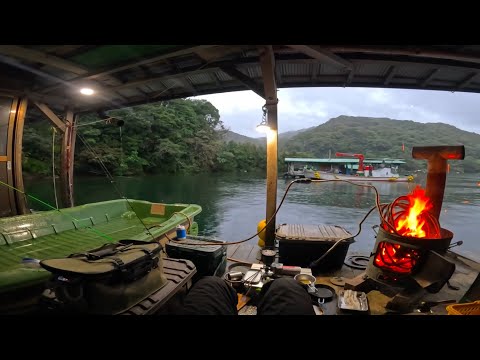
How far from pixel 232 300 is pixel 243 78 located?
4.39 meters

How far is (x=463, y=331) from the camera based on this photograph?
884 millimetres

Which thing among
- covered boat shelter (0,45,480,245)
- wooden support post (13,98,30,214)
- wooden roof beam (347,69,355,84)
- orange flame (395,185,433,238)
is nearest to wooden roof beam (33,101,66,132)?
covered boat shelter (0,45,480,245)

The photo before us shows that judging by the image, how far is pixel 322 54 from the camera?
12.1 feet

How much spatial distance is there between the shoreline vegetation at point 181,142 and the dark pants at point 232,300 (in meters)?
16.8

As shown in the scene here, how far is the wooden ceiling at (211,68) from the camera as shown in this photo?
12.1ft

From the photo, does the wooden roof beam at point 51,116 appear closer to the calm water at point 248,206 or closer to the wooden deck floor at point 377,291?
the wooden deck floor at point 377,291

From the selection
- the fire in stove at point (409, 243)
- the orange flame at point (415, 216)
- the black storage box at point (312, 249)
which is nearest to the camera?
the fire in stove at point (409, 243)

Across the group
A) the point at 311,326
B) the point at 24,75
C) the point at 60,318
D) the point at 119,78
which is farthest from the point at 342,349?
the point at 24,75

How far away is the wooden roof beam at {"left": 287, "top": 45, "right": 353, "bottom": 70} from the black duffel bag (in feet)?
11.4

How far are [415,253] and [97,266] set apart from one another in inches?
155

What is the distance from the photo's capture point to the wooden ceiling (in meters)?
3.67

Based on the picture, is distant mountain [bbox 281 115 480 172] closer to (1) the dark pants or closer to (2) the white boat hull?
(2) the white boat hull

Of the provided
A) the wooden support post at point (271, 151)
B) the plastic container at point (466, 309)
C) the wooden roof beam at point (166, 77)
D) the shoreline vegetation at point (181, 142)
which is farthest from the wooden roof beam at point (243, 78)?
the shoreline vegetation at point (181, 142)

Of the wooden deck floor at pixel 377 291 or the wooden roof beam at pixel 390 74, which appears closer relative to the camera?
the wooden deck floor at pixel 377 291
